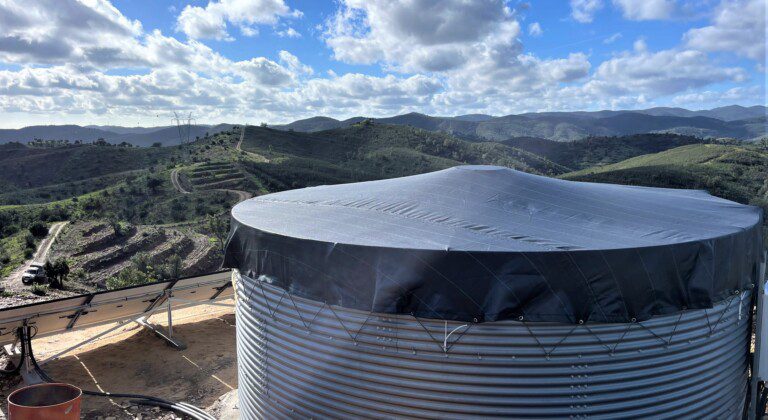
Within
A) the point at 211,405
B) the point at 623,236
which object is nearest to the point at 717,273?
the point at 623,236

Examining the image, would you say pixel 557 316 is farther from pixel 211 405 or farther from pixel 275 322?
pixel 211 405

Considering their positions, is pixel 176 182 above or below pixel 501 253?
below

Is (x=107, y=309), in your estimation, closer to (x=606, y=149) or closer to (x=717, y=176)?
(x=717, y=176)

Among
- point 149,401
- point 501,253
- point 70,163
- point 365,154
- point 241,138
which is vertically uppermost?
point 241,138

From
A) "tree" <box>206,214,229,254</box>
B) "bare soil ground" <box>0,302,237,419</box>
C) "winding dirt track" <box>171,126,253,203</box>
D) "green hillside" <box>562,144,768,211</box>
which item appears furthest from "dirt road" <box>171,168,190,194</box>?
"green hillside" <box>562,144,768,211</box>

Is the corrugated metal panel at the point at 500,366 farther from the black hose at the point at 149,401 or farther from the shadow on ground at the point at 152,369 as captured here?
the shadow on ground at the point at 152,369

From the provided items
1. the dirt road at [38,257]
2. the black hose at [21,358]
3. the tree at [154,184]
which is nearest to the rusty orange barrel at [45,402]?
the black hose at [21,358]

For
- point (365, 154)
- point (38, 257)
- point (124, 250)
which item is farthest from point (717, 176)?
point (38, 257)
